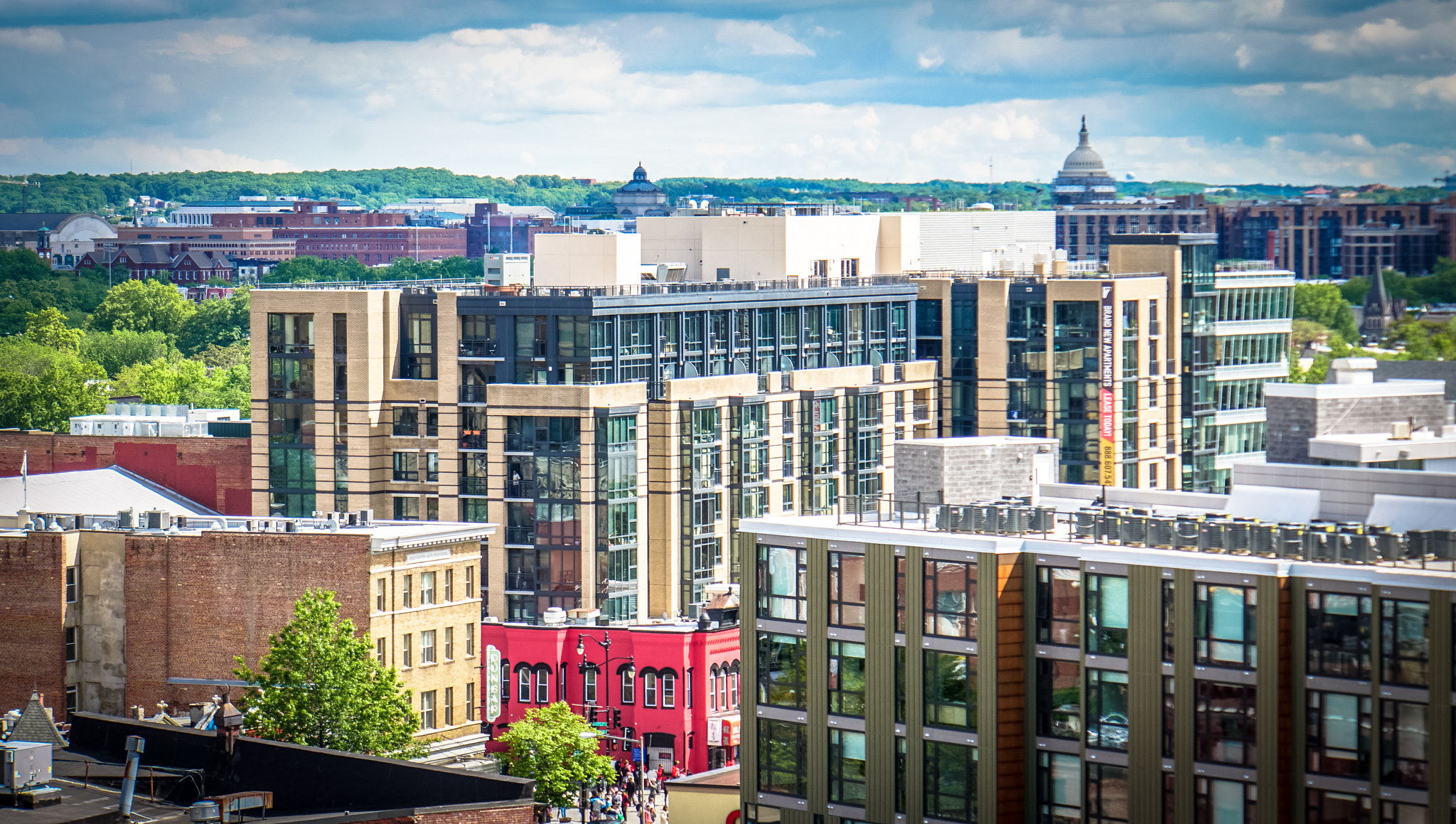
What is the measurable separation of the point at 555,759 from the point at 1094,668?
43.5 meters

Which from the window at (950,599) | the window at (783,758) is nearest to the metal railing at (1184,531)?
the window at (950,599)

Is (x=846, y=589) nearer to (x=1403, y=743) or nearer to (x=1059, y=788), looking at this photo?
(x=1059, y=788)

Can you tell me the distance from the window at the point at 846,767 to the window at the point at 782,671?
1762 millimetres

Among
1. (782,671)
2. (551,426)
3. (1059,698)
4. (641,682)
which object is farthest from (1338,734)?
(551,426)

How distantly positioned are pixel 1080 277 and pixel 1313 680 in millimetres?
108102

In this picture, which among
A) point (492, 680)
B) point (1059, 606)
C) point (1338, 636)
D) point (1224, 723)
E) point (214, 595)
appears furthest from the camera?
point (492, 680)

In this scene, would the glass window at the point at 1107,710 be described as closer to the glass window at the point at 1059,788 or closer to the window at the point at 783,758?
the glass window at the point at 1059,788

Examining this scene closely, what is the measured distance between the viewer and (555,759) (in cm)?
10600

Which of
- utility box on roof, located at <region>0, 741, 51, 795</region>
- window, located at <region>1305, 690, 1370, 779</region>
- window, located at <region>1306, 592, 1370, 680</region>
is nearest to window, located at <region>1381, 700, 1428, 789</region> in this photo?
window, located at <region>1305, 690, 1370, 779</region>

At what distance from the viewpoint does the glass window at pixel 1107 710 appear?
220 ft

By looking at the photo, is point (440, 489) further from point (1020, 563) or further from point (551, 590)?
point (1020, 563)

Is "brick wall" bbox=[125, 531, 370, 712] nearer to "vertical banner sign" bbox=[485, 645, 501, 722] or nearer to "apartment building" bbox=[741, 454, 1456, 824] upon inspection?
"vertical banner sign" bbox=[485, 645, 501, 722]

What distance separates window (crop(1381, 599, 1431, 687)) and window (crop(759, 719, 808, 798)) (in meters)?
19.1

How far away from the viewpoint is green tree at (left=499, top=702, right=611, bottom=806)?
105 metres
